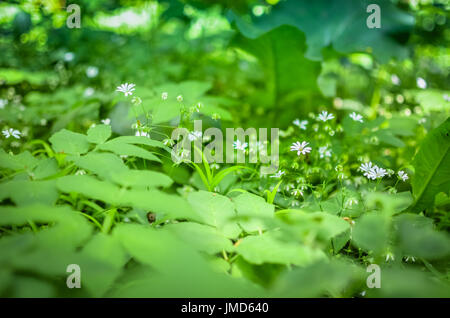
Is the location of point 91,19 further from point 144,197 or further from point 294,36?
point 144,197

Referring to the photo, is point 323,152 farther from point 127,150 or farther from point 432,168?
point 127,150

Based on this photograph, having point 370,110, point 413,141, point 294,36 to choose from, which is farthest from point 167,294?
point 370,110

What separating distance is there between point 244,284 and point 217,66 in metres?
2.37

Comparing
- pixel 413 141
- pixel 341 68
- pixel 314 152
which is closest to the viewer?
pixel 314 152

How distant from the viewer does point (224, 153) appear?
1.33 metres

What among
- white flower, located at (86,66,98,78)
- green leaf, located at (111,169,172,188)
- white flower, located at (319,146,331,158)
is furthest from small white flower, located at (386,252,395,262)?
white flower, located at (86,66,98,78)

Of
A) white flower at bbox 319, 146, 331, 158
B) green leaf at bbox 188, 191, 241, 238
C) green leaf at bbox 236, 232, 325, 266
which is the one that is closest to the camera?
green leaf at bbox 236, 232, 325, 266

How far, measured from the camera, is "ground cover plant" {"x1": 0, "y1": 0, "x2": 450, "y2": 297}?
0.58m

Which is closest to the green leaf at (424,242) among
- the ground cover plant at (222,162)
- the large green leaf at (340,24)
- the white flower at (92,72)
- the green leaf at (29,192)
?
the ground cover plant at (222,162)

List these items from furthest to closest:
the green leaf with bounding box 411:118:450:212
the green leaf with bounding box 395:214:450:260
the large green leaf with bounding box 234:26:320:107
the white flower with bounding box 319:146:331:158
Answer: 1. the large green leaf with bounding box 234:26:320:107
2. the white flower with bounding box 319:146:331:158
3. the green leaf with bounding box 411:118:450:212
4. the green leaf with bounding box 395:214:450:260

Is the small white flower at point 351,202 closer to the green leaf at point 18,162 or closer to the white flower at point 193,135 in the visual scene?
the white flower at point 193,135

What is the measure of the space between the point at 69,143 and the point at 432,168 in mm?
1093

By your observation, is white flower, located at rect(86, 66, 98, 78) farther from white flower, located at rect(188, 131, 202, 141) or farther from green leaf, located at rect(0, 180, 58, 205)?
green leaf, located at rect(0, 180, 58, 205)

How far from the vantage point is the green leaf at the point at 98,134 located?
35.8 inches
